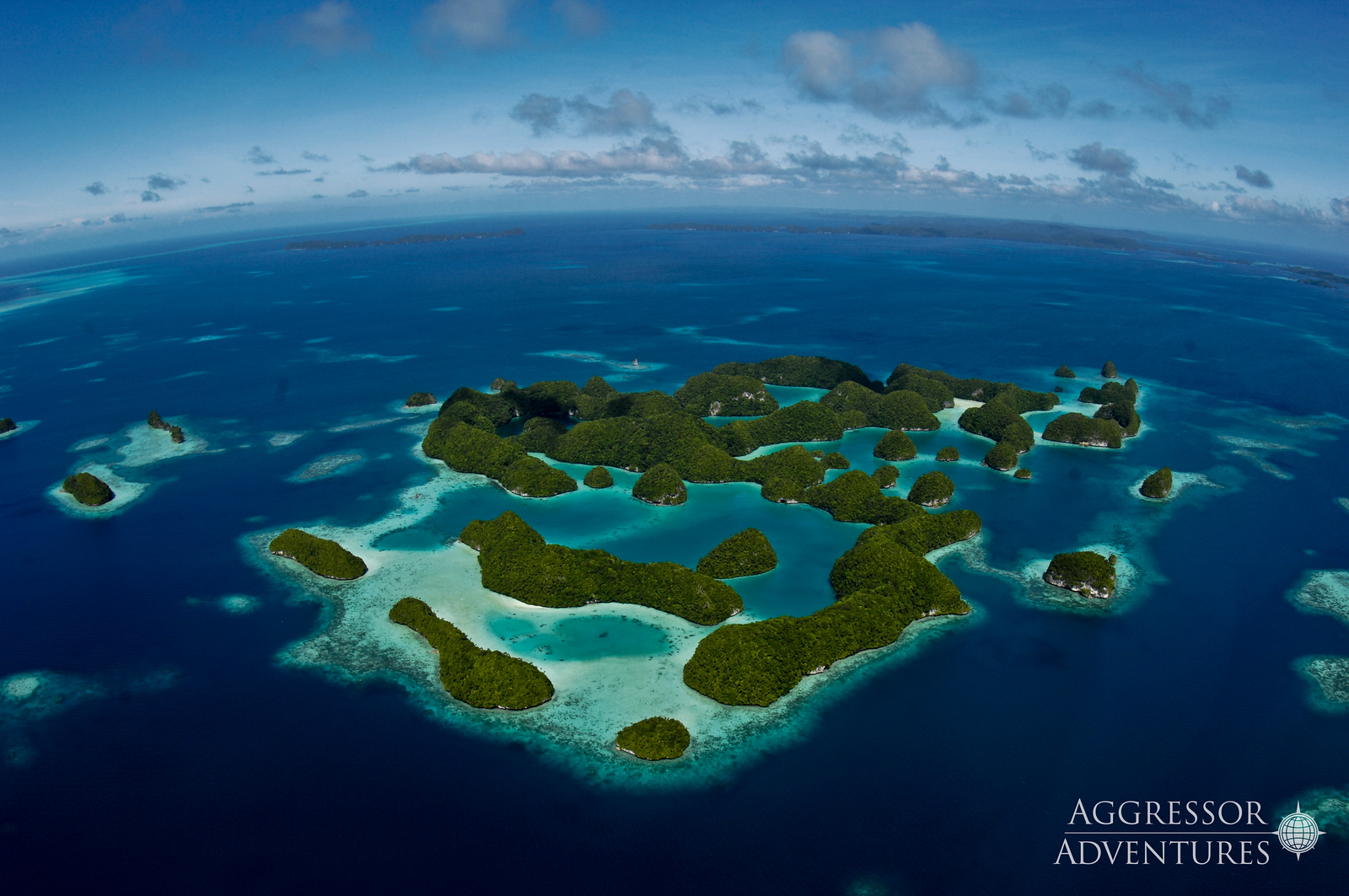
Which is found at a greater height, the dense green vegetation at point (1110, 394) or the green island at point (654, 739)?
the dense green vegetation at point (1110, 394)

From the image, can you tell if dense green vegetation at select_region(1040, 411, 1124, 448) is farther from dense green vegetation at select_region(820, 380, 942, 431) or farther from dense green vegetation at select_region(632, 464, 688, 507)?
dense green vegetation at select_region(632, 464, 688, 507)

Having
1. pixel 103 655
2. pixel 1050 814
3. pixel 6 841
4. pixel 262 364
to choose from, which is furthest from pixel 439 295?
pixel 1050 814

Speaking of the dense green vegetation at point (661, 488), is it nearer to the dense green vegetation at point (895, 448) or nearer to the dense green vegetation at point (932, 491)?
the dense green vegetation at point (932, 491)

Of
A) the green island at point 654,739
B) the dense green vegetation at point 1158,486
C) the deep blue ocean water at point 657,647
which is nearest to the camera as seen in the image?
the deep blue ocean water at point 657,647

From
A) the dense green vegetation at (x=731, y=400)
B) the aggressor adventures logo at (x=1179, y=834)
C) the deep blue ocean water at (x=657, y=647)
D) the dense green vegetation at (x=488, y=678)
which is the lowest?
the aggressor adventures logo at (x=1179, y=834)

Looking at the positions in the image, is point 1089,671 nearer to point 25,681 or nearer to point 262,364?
point 25,681

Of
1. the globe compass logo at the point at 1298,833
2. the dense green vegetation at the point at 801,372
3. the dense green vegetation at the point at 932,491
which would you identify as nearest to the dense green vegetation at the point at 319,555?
the dense green vegetation at the point at 932,491

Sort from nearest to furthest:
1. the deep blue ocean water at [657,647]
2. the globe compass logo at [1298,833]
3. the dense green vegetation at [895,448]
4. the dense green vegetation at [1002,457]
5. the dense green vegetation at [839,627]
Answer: the deep blue ocean water at [657,647]
the globe compass logo at [1298,833]
the dense green vegetation at [839,627]
the dense green vegetation at [1002,457]
the dense green vegetation at [895,448]
